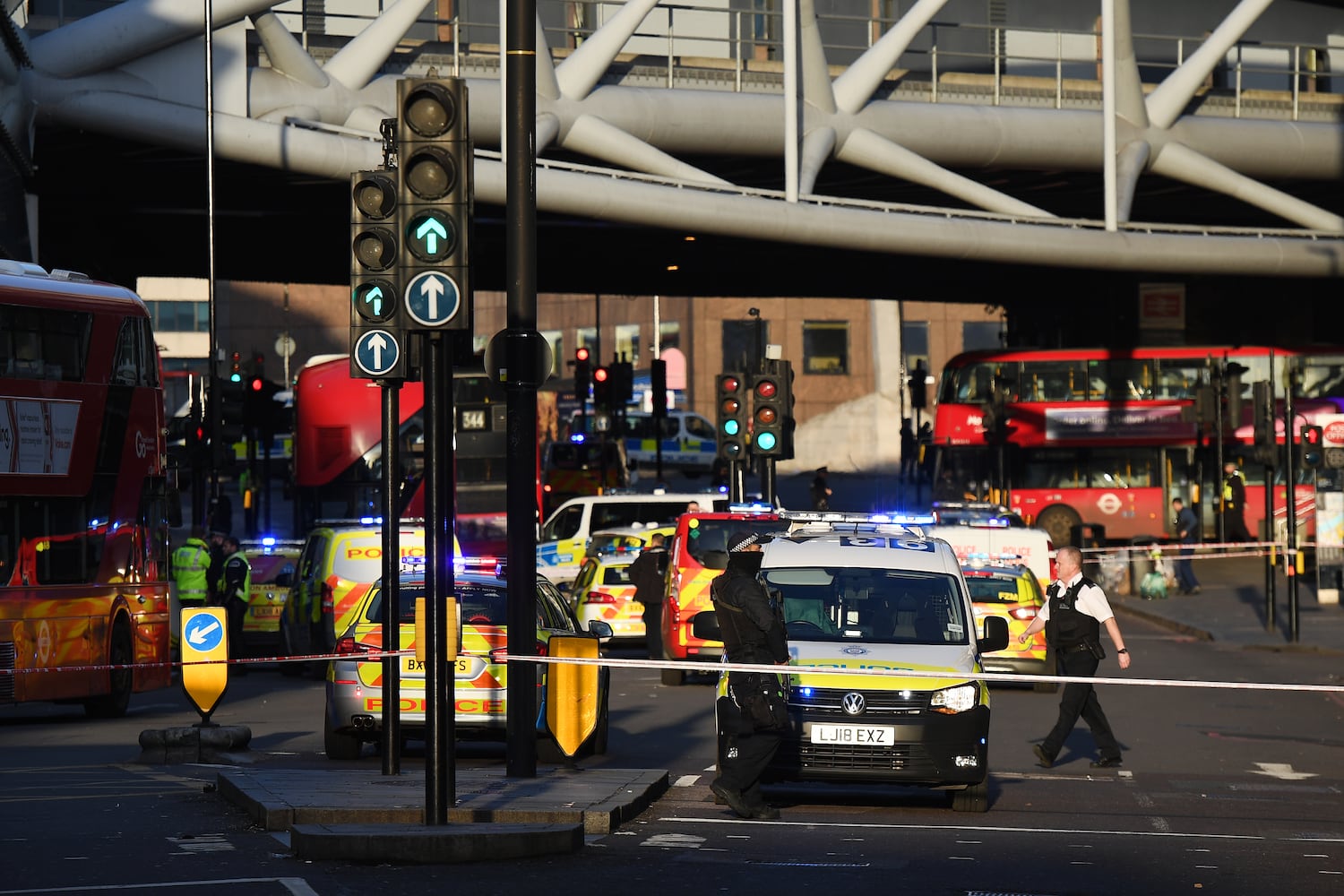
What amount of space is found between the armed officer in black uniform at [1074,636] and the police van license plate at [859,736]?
12.1 ft

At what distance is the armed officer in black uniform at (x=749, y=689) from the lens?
12.0 metres

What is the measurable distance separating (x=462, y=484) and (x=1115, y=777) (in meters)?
21.8

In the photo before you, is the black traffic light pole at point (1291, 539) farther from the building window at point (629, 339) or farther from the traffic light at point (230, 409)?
the building window at point (629, 339)

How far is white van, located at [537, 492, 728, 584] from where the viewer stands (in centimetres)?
3284

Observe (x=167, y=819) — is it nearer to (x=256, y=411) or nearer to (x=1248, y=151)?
(x=256, y=411)

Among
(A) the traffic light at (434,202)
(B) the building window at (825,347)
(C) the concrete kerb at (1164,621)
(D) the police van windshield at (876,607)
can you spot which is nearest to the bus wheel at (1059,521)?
(C) the concrete kerb at (1164,621)

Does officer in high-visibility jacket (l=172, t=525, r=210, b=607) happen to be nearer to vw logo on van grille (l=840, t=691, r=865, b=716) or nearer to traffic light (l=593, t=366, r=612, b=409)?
vw logo on van grille (l=840, t=691, r=865, b=716)

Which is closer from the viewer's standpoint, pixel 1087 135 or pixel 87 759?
pixel 87 759

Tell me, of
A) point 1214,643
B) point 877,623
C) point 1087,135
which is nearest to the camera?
point 877,623

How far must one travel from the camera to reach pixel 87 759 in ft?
52.3

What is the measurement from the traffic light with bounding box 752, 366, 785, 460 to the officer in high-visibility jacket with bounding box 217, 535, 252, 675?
6.74 m

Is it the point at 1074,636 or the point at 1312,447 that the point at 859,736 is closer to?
the point at 1074,636

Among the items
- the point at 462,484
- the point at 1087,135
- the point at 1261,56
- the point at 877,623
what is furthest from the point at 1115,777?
the point at 1261,56

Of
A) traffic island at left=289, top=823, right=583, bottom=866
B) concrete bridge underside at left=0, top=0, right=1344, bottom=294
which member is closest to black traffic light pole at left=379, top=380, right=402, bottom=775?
traffic island at left=289, top=823, right=583, bottom=866
